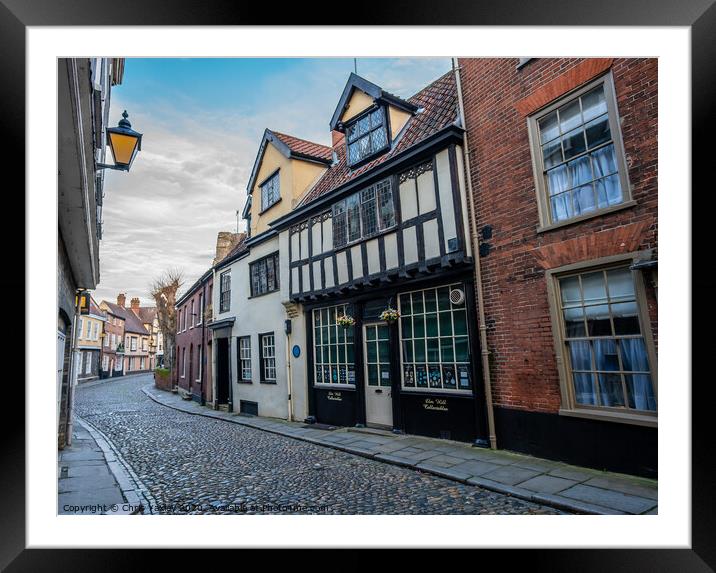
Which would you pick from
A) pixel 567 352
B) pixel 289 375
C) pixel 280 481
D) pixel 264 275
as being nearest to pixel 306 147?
pixel 264 275

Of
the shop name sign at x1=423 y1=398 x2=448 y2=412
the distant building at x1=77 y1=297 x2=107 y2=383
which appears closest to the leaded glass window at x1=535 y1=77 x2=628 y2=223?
the shop name sign at x1=423 y1=398 x2=448 y2=412

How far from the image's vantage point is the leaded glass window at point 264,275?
12180 millimetres

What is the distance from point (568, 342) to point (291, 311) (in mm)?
7244

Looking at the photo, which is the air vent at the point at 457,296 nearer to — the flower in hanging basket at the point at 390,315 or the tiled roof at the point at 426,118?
the flower in hanging basket at the point at 390,315

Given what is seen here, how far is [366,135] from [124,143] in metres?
6.31

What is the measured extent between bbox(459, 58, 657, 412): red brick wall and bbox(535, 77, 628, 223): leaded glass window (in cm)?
18

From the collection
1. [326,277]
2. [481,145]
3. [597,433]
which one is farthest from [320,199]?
[597,433]

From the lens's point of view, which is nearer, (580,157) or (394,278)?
(580,157)

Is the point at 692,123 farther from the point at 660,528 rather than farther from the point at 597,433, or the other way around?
the point at 597,433

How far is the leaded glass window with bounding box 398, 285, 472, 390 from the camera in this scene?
22.4 feet

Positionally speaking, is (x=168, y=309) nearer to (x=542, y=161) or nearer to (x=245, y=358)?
(x=245, y=358)

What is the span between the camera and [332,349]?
32.1ft

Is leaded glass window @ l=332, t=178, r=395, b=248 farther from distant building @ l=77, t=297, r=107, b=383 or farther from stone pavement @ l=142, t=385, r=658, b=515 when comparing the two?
distant building @ l=77, t=297, r=107, b=383

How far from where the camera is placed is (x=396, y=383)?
7.87 meters
